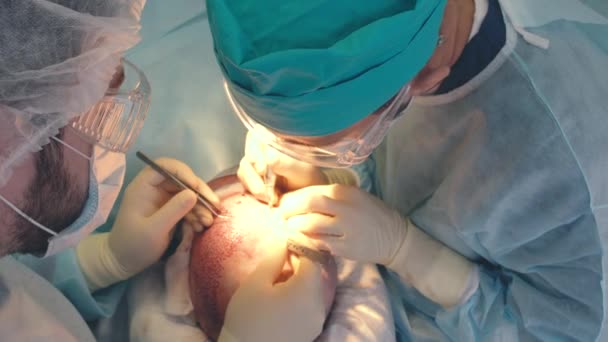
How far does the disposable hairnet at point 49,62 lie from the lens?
0.88 m

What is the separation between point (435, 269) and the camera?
161 cm

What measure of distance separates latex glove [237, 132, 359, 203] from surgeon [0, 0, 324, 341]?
131 millimetres

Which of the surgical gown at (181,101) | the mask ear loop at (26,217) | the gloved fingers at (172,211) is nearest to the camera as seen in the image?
the mask ear loop at (26,217)

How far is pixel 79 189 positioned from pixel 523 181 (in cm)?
105

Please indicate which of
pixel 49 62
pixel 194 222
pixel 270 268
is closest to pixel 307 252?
pixel 270 268

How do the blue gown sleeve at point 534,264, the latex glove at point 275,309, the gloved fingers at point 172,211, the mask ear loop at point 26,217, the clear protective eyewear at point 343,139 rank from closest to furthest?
the mask ear loop at point 26,217
the clear protective eyewear at point 343,139
the blue gown sleeve at point 534,264
the latex glove at point 275,309
the gloved fingers at point 172,211

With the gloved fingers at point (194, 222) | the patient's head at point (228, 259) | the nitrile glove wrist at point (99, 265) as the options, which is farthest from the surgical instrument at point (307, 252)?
the nitrile glove wrist at point (99, 265)

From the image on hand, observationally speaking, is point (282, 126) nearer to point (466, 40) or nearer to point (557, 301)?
point (466, 40)

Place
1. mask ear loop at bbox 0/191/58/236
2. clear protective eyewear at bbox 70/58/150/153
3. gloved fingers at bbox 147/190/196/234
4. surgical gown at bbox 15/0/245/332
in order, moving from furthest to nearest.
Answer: surgical gown at bbox 15/0/245/332
gloved fingers at bbox 147/190/196/234
clear protective eyewear at bbox 70/58/150/153
mask ear loop at bbox 0/191/58/236

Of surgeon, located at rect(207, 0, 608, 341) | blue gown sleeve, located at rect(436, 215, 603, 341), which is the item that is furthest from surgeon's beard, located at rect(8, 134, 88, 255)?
blue gown sleeve, located at rect(436, 215, 603, 341)

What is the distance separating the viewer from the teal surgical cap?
0.93 meters

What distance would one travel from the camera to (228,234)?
5.28 ft

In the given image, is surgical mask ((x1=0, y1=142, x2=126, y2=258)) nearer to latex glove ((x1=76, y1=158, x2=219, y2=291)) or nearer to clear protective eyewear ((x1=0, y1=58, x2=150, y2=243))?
clear protective eyewear ((x1=0, y1=58, x2=150, y2=243))

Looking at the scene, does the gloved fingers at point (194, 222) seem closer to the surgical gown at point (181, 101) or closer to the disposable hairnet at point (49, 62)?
the surgical gown at point (181, 101)
